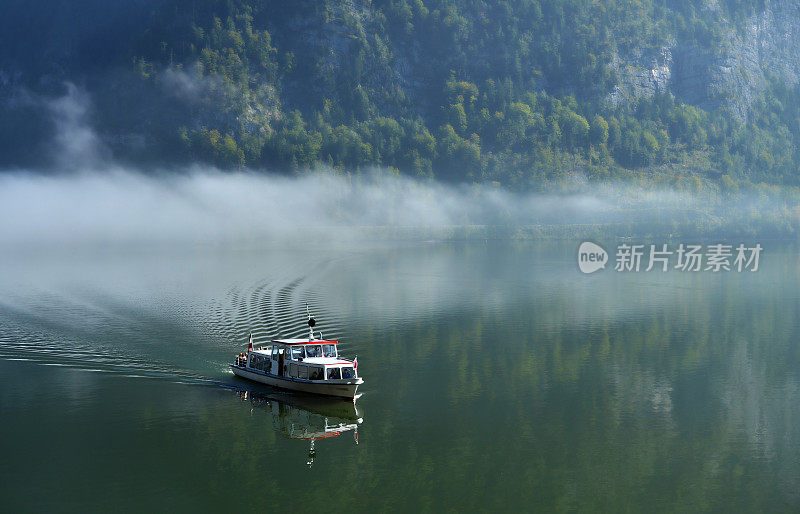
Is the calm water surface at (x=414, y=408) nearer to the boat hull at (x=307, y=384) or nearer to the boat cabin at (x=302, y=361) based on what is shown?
the boat hull at (x=307, y=384)

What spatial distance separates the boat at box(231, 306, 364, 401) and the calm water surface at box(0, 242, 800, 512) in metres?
1.02

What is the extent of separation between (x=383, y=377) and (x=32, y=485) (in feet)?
80.6

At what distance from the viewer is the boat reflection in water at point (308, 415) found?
135 feet

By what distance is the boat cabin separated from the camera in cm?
4734

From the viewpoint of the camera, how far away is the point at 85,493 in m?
33.0

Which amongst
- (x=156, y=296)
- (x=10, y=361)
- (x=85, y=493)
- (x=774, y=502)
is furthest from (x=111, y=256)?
(x=774, y=502)

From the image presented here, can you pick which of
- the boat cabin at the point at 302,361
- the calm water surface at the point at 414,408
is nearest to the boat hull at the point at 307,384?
the boat cabin at the point at 302,361

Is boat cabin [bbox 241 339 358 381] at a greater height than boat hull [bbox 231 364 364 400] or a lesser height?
greater

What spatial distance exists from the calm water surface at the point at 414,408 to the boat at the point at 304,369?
1.02 meters

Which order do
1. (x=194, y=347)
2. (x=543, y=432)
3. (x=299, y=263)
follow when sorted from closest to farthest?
1. (x=543, y=432)
2. (x=194, y=347)
3. (x=299, y=263)

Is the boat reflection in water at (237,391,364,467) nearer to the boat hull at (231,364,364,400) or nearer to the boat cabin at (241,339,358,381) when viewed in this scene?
the boat hull at (231,364,364,400)

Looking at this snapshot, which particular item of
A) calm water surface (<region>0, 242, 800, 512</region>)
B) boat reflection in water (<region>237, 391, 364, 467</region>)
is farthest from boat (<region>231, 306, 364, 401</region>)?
calm water surface (<region>0, 242, 800, 512</region>)

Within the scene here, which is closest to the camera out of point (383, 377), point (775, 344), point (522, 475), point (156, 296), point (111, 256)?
point (522, 475)

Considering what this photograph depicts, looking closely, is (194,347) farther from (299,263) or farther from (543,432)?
(299,263)
